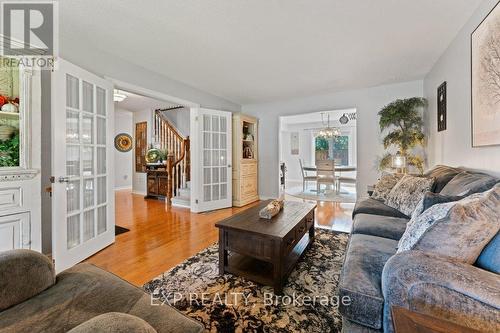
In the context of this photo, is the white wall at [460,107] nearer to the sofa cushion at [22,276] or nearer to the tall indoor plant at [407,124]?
the tall indoor plant at [407,124]

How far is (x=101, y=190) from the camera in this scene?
2578mm

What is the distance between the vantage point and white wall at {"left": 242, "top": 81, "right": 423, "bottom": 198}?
4004 millimetres

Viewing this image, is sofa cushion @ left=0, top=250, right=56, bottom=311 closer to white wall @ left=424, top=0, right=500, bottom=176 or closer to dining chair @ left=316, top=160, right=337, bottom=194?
white wall @ left=424, top=0, right=500, bottom=176

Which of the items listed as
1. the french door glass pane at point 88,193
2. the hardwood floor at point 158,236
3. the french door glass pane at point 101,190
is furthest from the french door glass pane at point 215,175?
the french door glass pane at point 88,193

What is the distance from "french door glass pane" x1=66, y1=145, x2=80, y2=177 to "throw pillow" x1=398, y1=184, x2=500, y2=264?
115 inches

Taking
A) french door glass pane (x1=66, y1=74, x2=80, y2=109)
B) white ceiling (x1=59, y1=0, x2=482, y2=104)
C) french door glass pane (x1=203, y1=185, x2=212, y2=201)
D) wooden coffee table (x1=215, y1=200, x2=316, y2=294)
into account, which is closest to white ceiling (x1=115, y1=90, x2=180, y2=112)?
white ceiling (x1=59, y1=0, x2=482, y2=104)

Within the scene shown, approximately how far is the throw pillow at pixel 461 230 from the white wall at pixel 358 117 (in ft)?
11.1

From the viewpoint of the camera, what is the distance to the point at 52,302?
0.88 meters

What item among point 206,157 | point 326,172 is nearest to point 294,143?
point 326,172

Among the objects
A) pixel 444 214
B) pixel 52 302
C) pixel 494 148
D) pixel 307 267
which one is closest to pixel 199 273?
pixel 307 267

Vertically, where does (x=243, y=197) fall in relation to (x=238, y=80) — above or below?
below

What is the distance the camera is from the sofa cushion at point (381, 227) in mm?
1683

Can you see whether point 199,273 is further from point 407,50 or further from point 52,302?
point 407,50

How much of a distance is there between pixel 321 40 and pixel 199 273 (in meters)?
2.78
